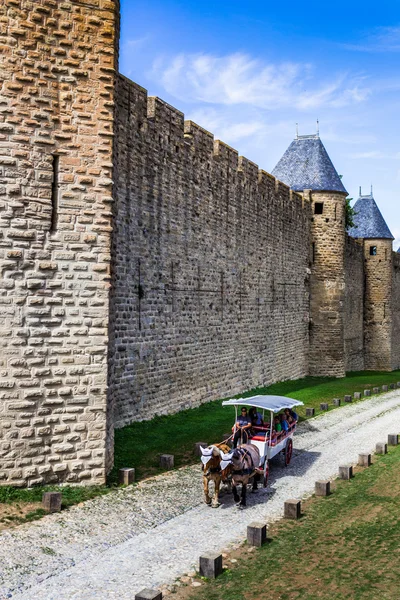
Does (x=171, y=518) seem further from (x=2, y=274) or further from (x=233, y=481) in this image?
(x=2, y=274)

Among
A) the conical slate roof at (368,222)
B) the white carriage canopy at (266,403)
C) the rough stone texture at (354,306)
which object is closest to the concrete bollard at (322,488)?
the white carriage canopy at (266,403)

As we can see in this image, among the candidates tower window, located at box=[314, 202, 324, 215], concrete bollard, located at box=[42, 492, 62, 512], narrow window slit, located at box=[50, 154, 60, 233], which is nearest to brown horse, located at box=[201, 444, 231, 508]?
concrete bollard, located at box=[42, 492, 62, 512]

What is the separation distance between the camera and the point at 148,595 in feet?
18.1

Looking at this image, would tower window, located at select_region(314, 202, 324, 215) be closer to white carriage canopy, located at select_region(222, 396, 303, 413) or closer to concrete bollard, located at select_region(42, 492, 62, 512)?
white carriage canopy, located at select_region(222, 396, 303, 413)

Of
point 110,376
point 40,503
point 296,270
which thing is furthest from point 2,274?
point 296,270

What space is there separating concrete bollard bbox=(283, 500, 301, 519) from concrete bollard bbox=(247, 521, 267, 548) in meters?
1.02

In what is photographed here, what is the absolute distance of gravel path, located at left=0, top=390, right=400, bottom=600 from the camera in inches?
242

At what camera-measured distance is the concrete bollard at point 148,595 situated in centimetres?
548

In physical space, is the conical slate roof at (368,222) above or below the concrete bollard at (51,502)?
above

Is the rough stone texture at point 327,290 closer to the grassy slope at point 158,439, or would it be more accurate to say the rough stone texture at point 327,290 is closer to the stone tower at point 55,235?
the grassy slope at point 158,439

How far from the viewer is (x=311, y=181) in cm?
2728

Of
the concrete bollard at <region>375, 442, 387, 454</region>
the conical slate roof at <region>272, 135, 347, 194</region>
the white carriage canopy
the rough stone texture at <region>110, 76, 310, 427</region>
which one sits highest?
the conical slate roof at <region>272, 135, 347, 194</region>

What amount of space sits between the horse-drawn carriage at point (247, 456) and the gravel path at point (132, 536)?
11.2 inches

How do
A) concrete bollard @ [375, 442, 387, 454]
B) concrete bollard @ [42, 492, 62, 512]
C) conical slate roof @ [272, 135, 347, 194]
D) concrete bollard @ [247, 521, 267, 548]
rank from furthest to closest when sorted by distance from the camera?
conical slate roof @ [272, 135, 347, 194], concrete bollard @ [375, 442, 387, 454], concrete bollard @ [42, 492, 62, 512], concrete bollard @ [247, 521, 267, 548]
